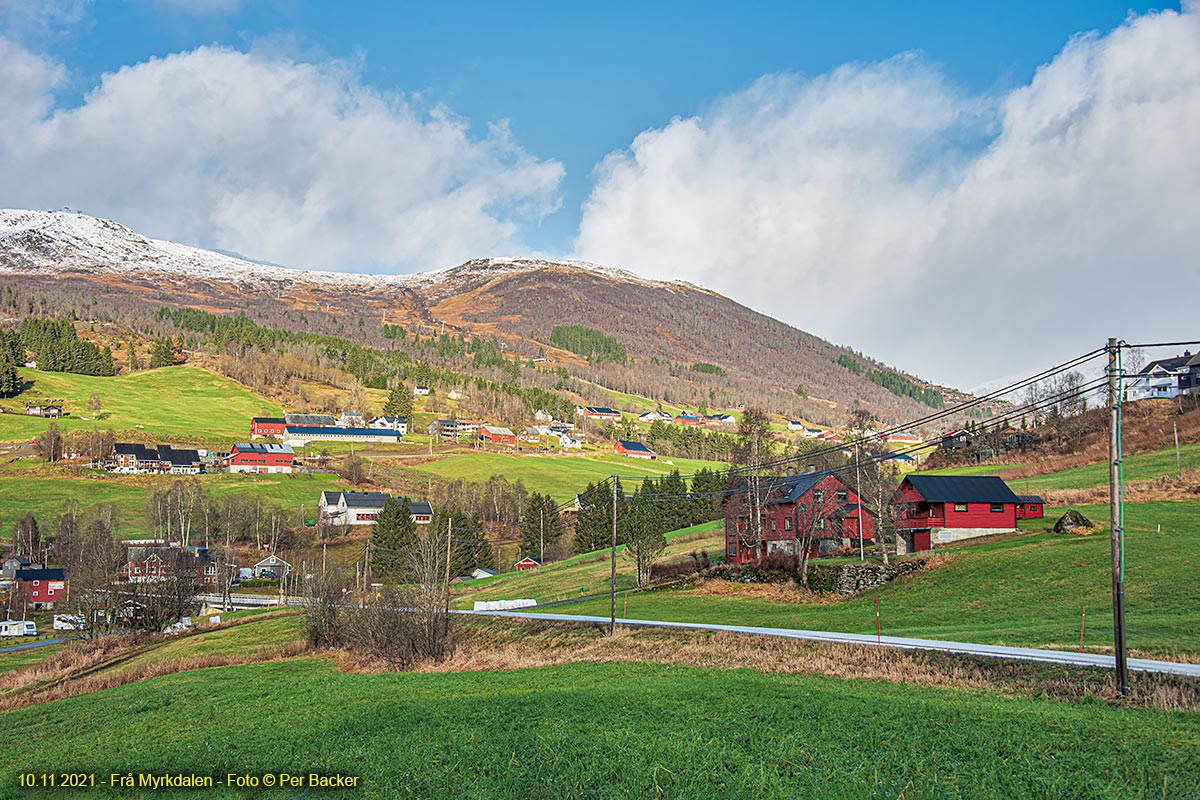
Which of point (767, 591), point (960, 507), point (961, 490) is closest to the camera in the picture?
point (767, 591)

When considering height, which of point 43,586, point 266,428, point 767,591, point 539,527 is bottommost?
point 43,586

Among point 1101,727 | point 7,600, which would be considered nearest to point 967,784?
point 1101,727

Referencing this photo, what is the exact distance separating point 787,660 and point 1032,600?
18.1 m

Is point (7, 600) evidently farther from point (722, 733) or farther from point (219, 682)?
point (722, 733)

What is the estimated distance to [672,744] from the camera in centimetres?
1639

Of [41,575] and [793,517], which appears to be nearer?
[793,517]

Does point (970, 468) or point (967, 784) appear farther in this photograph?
point (970, 468)

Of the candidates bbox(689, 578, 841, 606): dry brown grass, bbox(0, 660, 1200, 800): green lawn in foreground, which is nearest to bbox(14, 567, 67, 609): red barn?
bbox(689, 578, 841, 606): dry brown grass

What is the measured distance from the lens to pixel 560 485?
5684 inches

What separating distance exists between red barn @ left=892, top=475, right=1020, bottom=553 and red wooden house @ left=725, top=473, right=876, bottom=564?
342 inches

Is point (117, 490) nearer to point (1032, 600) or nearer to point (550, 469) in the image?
point (550, 469)

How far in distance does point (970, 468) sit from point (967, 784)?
3688 inches

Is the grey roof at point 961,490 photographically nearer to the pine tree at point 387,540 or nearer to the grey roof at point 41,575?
the pine tree at point 387,540

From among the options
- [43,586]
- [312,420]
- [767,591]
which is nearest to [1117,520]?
[767,591]
